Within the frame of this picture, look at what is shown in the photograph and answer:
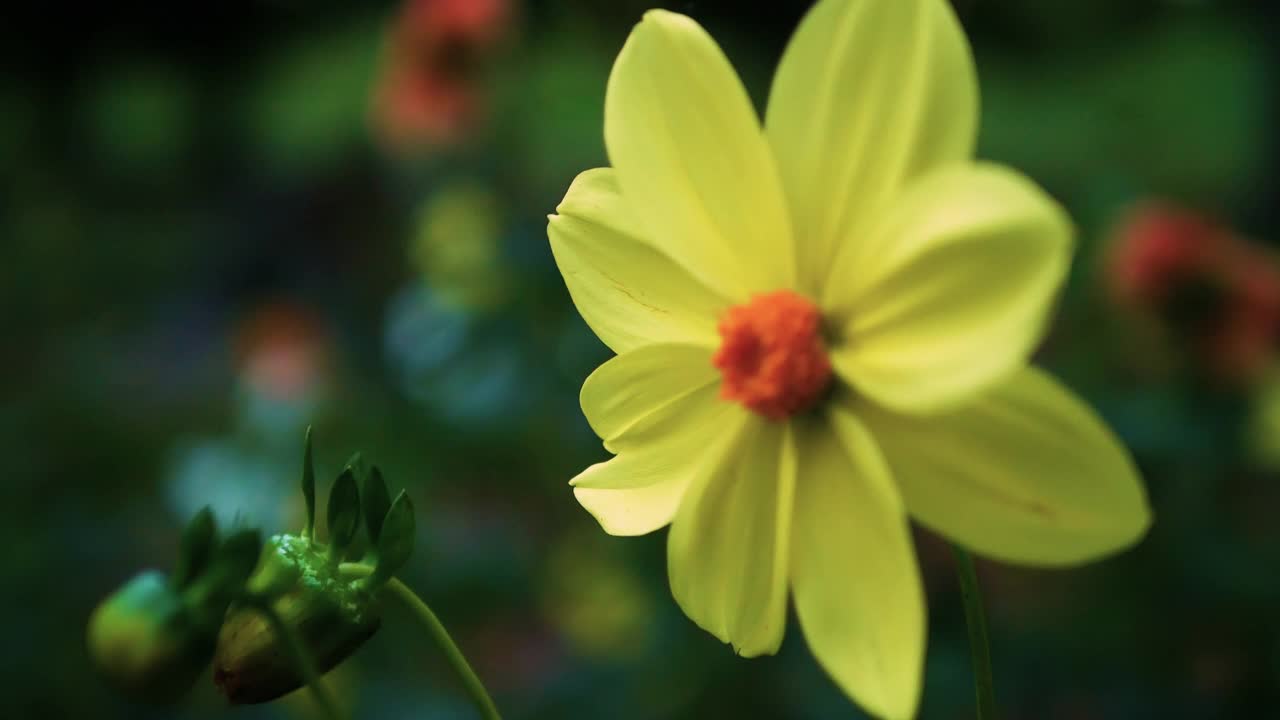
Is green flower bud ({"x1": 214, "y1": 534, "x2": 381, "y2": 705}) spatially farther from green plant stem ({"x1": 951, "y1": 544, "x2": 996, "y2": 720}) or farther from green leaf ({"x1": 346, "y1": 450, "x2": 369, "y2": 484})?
green plant stem ({"x1": 951, "y1": 544, "x2": 996, "y2": 720})

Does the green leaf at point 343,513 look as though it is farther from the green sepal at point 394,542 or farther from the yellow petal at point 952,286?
the yellow petal at point 952,286

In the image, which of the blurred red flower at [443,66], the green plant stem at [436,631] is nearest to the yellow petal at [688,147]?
the green plant stem at [436,631]

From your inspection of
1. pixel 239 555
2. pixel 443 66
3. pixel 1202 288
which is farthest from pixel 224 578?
pixel 443 66

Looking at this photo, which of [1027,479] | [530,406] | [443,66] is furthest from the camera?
[443,66]

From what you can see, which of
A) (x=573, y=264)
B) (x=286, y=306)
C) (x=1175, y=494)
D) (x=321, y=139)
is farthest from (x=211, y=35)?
(x=573, y=264)

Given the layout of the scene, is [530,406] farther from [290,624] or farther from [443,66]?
[290,624]

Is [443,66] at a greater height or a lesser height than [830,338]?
lesser
